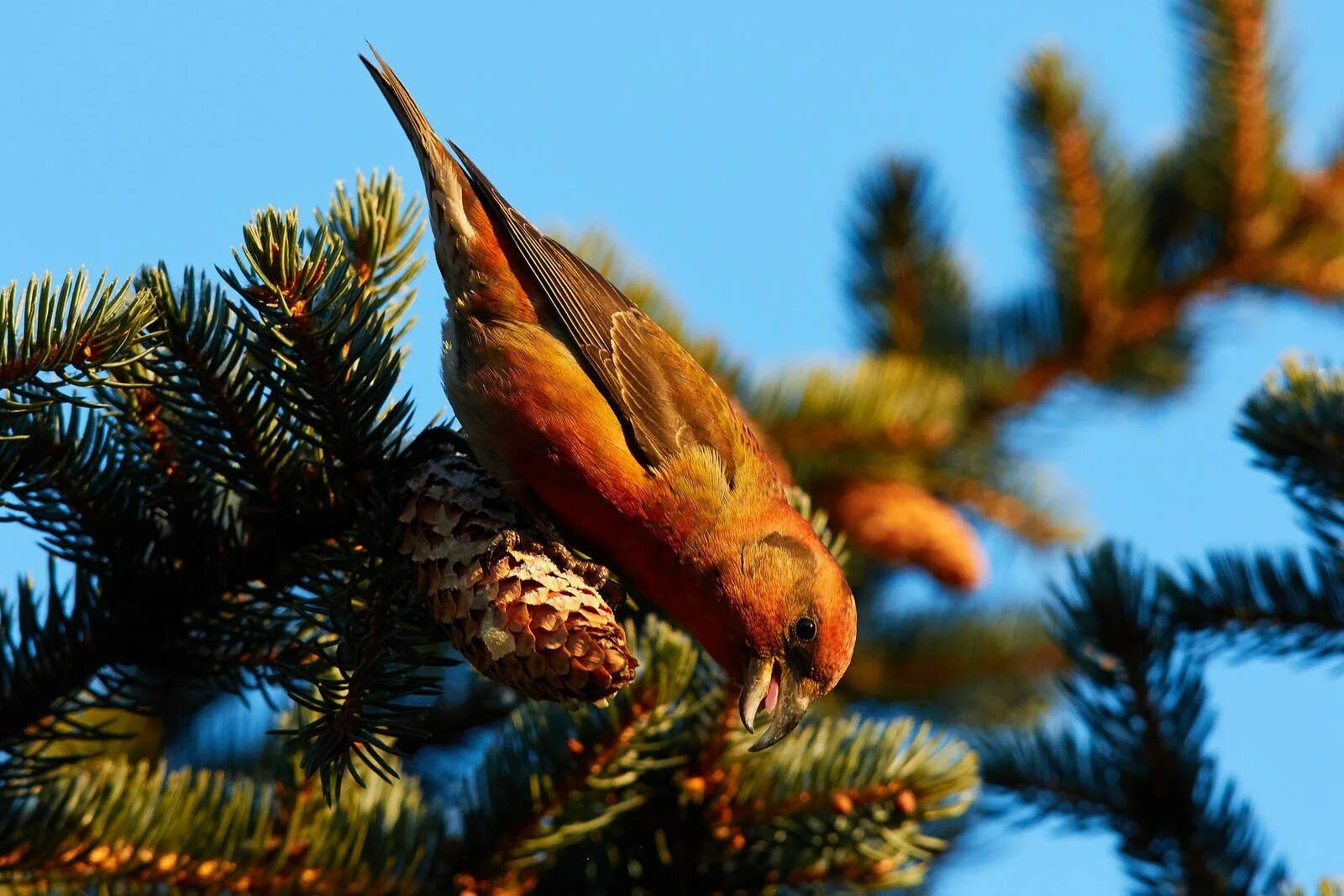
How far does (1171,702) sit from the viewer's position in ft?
10.8

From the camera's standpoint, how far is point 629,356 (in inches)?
157

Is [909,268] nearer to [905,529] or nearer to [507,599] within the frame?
[905,529]

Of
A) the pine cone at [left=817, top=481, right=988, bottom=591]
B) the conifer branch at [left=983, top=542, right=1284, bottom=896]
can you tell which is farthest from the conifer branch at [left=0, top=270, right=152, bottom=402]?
the pine cone at [left=817, top=481, right=988, bottom=591]

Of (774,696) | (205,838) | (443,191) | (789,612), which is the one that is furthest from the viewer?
(443,191)

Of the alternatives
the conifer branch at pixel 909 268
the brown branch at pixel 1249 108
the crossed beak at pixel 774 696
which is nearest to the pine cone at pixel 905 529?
the conifer branch at pixel 909 268

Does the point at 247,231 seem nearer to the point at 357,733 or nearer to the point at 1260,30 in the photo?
the point at 357,733

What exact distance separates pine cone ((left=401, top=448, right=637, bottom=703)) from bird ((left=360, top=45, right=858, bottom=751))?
332 millimetres

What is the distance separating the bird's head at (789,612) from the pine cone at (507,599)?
757 mm

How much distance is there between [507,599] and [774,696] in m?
1.03

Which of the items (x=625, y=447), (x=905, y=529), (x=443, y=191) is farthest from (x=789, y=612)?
(x=443, y=191)

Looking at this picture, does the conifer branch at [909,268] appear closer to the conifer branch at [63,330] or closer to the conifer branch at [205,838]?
the conifer branch at [205,838]

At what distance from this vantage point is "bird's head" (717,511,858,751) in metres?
3.33

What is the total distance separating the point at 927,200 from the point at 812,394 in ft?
4.44

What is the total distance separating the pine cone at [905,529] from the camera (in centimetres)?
475
